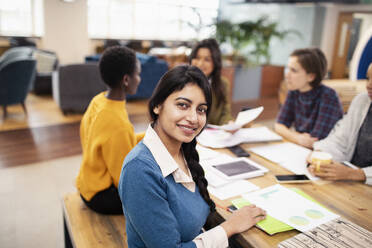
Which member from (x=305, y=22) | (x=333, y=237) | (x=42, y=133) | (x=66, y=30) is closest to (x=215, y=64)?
(x=333, y=237)

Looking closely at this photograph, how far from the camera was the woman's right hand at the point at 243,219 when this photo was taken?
3.48ft

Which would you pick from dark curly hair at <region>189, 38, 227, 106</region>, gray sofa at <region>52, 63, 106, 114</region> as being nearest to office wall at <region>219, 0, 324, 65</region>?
gray sofa at <region>52, 63, 106, 114</region>

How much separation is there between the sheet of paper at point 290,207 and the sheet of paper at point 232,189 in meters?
0.04

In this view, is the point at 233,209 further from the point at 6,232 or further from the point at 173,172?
the point at 6,232

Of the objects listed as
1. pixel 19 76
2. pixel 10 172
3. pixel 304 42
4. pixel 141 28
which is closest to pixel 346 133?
pixel 10 172

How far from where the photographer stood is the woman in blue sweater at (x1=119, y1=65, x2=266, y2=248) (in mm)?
919

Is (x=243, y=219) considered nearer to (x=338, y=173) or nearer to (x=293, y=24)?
(x=338, y=173)

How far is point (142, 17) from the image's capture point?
10.9 m

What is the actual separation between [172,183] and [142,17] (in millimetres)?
10763

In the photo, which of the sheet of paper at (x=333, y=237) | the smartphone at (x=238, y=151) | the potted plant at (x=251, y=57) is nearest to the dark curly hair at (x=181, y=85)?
the sheet of paper at (x=333, y=237)

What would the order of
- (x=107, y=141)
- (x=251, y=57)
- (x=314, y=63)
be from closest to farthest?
(x=107, y=141)
(x=314, y=63)
(x=251, y=57)

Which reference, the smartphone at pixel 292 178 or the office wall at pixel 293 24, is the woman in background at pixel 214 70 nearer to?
the smartphone at pixel 292 178

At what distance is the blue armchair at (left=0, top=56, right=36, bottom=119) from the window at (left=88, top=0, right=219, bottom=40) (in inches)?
216

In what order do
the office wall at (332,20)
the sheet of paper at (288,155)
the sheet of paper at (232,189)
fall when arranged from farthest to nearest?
the office wall at (332,20), the sheet of paper at (288,155), the sheet of paper at (232,189)
